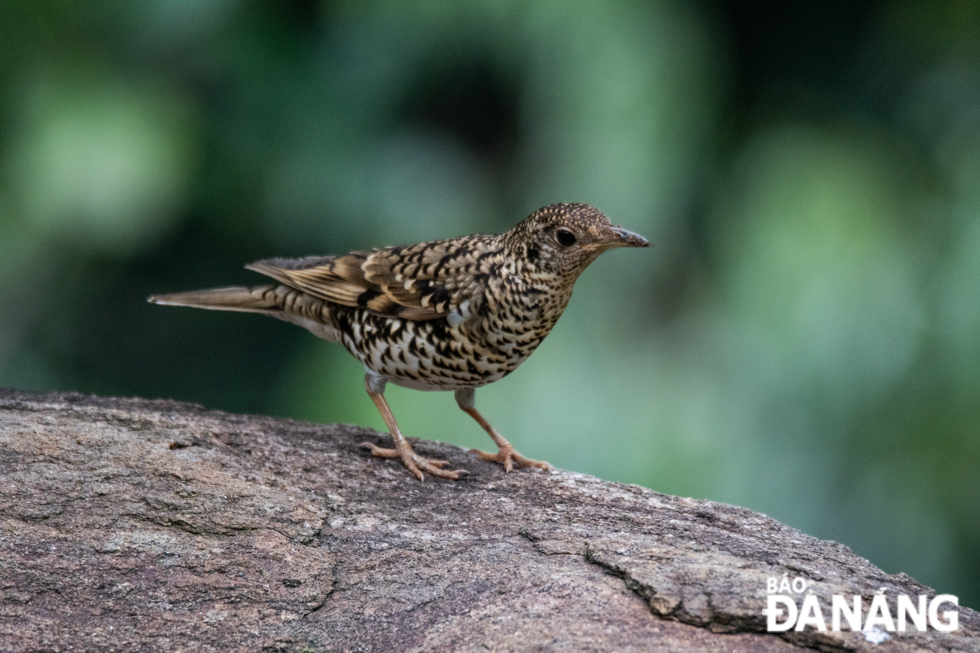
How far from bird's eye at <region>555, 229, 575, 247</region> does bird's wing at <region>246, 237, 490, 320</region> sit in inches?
16.3

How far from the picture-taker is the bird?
392 centimetres

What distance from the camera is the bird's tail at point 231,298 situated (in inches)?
184

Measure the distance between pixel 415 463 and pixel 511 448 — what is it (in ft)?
1.67

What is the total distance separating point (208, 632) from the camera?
278 centimetres

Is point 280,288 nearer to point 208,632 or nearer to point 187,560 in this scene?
point 187,560

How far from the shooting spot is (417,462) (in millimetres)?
4133

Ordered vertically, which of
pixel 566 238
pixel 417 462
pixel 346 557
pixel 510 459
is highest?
pixel 566 238

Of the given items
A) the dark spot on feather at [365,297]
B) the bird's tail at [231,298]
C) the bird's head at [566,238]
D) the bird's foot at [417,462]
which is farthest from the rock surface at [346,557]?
the bird's head at [566,238]

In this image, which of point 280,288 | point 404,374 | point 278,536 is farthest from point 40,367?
point 278,536

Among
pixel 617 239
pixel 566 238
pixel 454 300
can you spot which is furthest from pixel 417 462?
pixel 617 239

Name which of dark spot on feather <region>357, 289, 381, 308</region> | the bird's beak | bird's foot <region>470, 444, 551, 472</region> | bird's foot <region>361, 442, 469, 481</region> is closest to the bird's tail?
dark spot on feather <region>357, 289, 381, 308</region>

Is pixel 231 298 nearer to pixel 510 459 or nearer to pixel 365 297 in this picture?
pixel 365 297

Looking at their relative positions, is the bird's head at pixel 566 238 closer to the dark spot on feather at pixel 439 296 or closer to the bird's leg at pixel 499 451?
the dark spot on feather at pixel 439 296

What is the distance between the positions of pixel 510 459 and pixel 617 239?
121 cm
